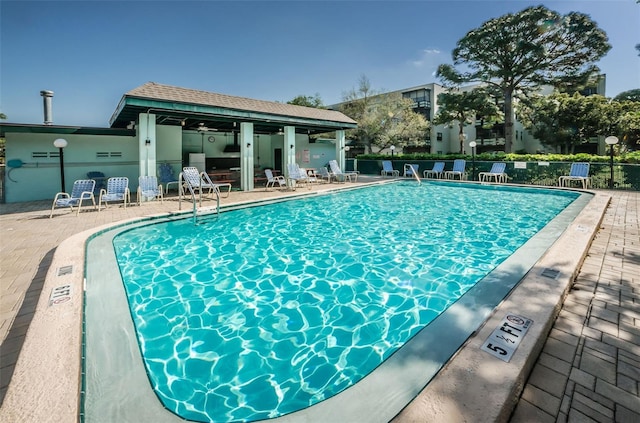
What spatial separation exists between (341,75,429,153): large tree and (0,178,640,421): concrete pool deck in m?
22.6

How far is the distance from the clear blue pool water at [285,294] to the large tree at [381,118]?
19210mm

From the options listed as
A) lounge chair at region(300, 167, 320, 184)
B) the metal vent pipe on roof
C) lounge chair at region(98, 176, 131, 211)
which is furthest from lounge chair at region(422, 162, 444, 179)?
the metal vent pipe on roof

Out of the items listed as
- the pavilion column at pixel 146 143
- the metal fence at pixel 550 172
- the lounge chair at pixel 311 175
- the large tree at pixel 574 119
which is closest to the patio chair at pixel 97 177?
the pavilion column at pixel 146 143

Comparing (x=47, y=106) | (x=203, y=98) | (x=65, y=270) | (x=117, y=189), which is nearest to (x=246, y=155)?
(x=203, y=98)

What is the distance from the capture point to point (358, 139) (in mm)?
28109

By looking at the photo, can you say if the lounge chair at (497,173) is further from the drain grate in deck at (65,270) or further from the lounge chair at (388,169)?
the drain grate in deck at (65,270)

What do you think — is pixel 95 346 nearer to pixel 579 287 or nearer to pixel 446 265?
pixel 446 265

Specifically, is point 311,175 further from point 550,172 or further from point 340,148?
point 550,172

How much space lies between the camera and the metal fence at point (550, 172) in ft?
37.8

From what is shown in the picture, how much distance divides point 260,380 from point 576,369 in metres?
2.19

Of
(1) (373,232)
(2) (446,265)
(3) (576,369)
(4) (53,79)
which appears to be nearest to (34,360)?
(3) (576,369)

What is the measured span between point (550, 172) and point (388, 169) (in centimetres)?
807

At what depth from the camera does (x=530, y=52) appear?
18.6 meters

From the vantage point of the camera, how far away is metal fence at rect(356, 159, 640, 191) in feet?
37.8
